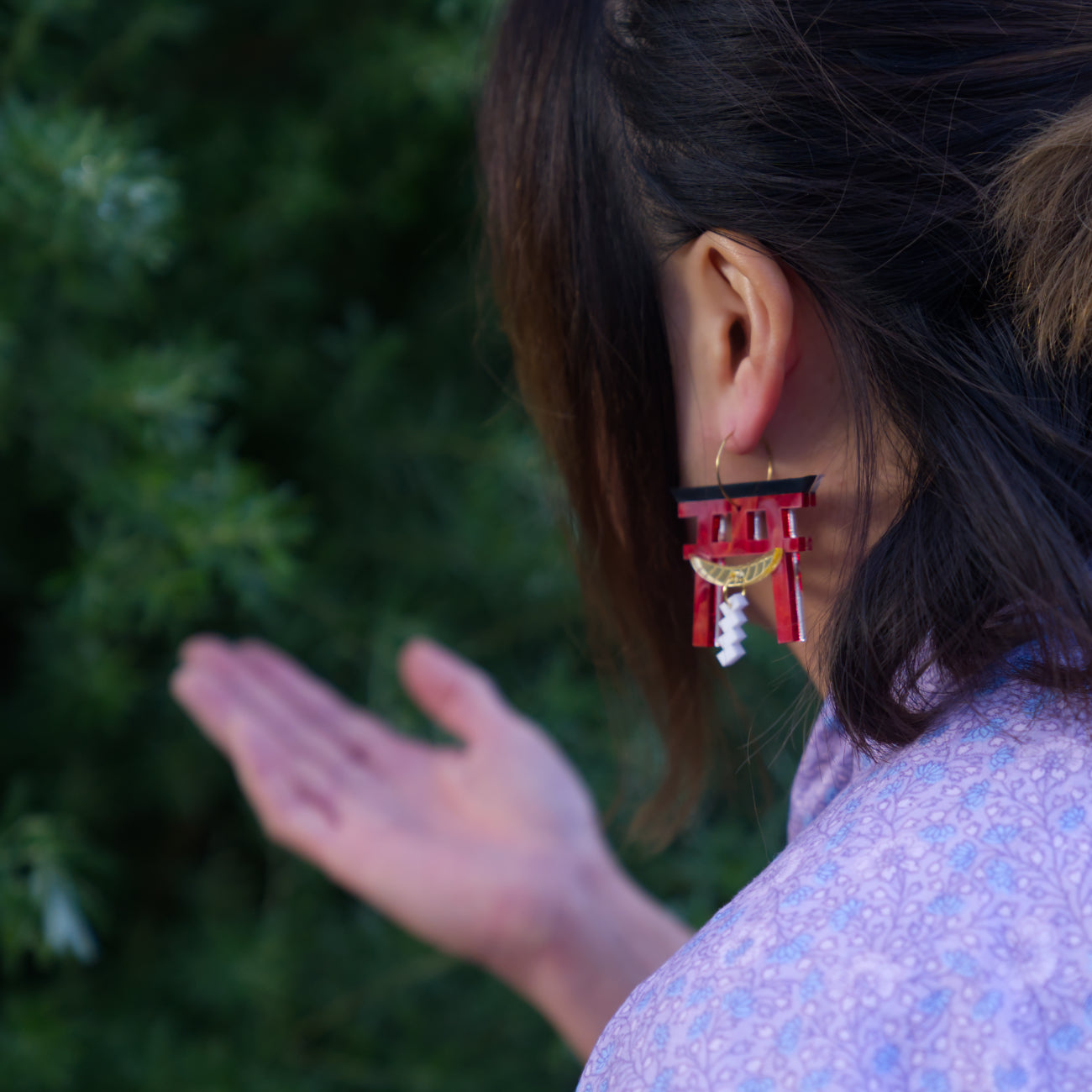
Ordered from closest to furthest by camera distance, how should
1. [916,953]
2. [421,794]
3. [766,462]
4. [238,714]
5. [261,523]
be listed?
[916,953] → [766,462] → [261,523] → [238,714] → [421,794]

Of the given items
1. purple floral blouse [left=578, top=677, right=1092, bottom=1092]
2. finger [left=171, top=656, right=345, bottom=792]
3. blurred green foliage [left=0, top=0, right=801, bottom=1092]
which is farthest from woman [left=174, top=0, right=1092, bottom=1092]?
finger [left=171, top=656, right=345, bottom=792]

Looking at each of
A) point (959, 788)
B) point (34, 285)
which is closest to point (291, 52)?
point (34, 285)

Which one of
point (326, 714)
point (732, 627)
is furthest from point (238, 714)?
point (732, 627)

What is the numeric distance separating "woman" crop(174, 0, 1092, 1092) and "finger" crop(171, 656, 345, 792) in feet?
2.22

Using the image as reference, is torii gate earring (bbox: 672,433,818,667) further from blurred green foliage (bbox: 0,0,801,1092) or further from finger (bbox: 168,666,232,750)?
finger (bbox: 168,666,232,750)

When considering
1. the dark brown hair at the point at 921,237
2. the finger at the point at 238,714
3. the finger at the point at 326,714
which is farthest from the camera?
the finger at the point at 326,714

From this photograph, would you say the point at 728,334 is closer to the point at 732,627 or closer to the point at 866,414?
the point at 866,414

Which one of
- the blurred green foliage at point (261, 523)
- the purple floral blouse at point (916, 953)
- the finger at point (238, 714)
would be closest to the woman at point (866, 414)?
the purple floral blouse at point (916, 953)

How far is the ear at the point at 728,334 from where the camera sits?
2.26 ft

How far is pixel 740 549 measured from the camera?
0.75 meters

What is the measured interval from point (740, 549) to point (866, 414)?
0.42 feet

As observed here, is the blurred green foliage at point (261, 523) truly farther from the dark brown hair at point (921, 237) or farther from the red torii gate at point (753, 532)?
the dark brown hair at point (921, 237)

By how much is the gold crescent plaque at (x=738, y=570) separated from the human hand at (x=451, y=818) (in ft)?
2.20

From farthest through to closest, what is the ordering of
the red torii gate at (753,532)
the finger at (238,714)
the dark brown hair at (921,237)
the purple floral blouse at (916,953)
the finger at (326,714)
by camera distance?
the finger at (326,714)
the finger at (238,714)
the red torii gate at (753,532)
the dark brown hair at (921,237)
the purple floral blouse at (916,953)
